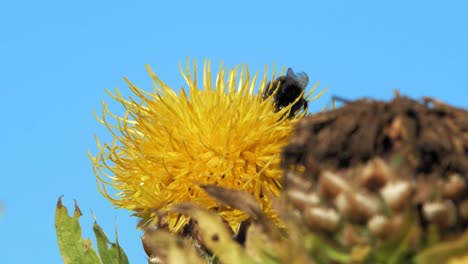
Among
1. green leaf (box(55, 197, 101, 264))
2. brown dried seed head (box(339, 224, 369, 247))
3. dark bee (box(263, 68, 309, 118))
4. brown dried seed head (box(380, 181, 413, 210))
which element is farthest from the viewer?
dark bee (box(263, 68, 309, 118))

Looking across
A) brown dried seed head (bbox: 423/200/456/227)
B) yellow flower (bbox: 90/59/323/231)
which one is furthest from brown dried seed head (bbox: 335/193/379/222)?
yellow flower (bbox: 90/59/323/231)

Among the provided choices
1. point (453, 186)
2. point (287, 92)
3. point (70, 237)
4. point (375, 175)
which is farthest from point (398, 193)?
point (287, 92)

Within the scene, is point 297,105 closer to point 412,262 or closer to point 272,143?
point 272,143

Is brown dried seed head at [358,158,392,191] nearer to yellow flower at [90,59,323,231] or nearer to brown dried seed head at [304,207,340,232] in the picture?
brown dried seed head at [304,207,340,232]

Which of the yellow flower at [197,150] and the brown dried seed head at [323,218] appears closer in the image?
the brown dried seed head at [323,218]

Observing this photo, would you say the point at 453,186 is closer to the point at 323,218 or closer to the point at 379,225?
the point at 379,225

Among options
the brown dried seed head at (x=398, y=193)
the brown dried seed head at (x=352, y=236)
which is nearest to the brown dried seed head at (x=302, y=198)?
the brown dried seed head at (x=352, y=236)

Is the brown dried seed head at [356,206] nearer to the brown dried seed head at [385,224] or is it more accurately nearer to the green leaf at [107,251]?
the brown dried seed head at [385,224]
